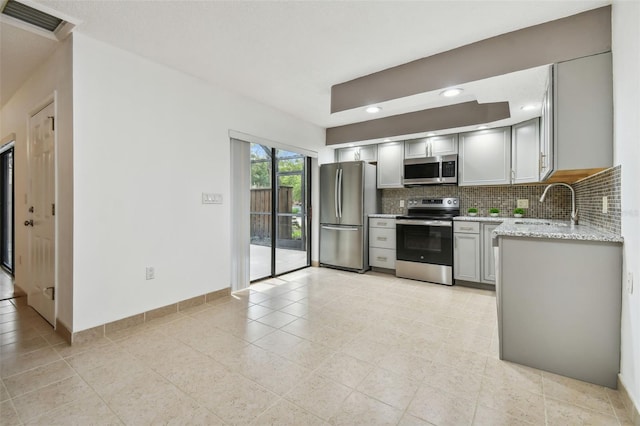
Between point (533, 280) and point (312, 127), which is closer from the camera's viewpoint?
point (533, 280)

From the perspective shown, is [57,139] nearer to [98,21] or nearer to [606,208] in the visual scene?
[98,21]

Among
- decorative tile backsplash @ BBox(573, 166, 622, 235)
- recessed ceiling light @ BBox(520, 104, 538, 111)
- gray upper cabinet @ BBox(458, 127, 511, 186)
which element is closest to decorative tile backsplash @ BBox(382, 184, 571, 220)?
gray upper cabinet @ BBox(458, 127, 511, 186)

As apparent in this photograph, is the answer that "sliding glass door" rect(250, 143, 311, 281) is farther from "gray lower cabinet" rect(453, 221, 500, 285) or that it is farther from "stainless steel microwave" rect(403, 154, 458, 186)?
"gray lower cabinet" rect(453, 221, 500, 285)

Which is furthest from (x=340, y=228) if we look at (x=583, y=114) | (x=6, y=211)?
(x=6, y=211)

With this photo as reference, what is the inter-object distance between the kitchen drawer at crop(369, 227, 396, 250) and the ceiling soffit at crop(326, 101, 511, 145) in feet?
4.75

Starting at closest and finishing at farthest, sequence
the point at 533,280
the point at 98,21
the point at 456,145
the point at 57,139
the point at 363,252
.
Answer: the point at 533,280 < the point at 98,21 < the point at 57,139 < the point at 456,145 < the point at 363,252

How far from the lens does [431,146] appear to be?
4.30 metres

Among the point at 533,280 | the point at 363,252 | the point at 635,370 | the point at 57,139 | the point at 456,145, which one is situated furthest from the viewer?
the point at 363,252

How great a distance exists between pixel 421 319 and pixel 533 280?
1.09 metres

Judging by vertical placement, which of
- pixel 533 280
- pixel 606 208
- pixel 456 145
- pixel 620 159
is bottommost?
pixel 533 280

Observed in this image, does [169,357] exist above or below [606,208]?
below

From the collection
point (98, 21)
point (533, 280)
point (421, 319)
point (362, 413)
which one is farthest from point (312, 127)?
point (362, 413)

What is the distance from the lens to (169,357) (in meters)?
2.04

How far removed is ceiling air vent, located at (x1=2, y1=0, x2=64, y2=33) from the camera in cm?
198
